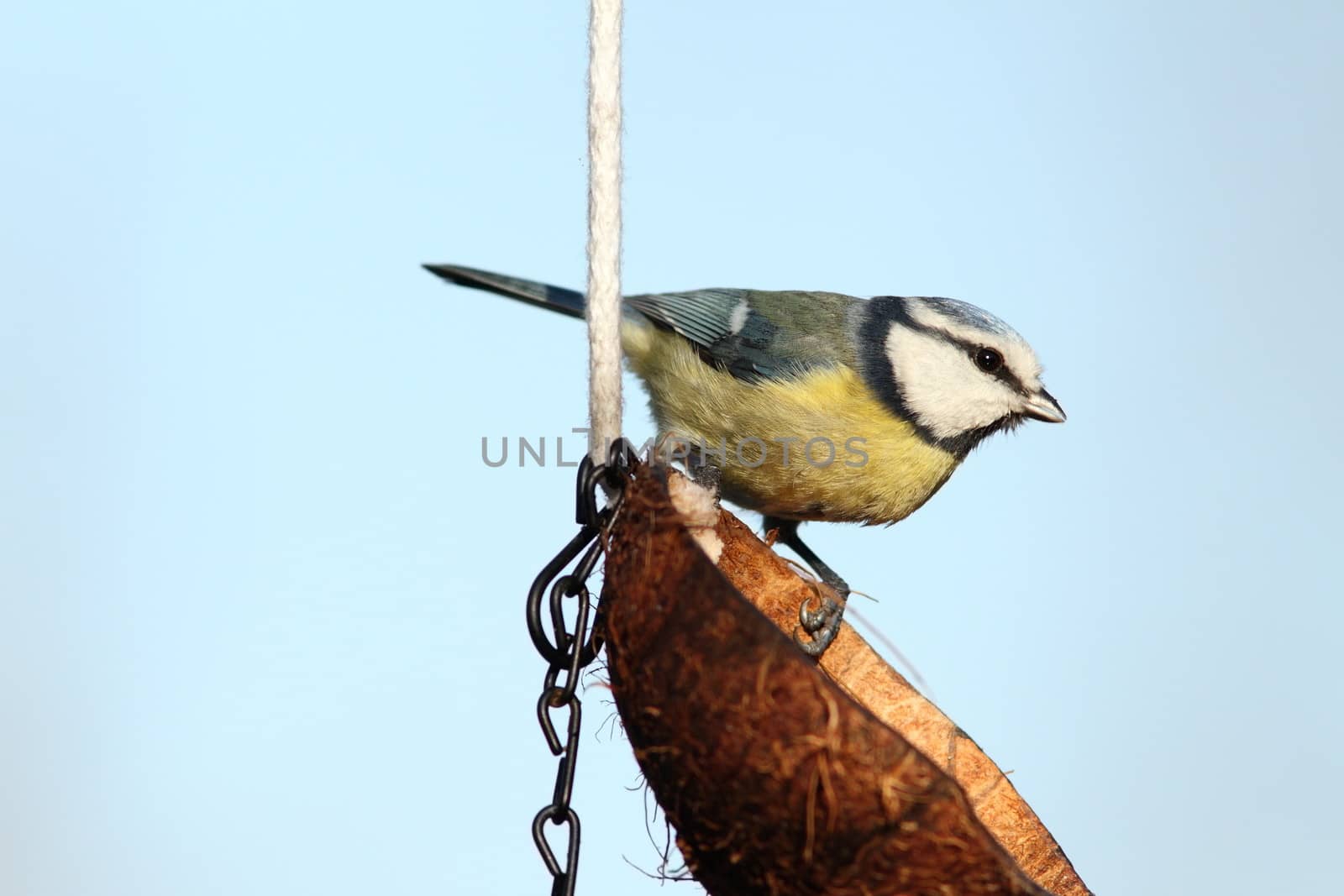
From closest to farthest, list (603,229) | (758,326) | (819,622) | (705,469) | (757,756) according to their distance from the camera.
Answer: (757,756), (603,229), (819,622), (705,469), (758,326)

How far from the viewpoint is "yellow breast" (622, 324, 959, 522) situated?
171 centimetres

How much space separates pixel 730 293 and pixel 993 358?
18.2 inches

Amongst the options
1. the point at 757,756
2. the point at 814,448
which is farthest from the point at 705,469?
the point at 757,756

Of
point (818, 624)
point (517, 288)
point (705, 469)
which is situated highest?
Answer: point (517, 288)

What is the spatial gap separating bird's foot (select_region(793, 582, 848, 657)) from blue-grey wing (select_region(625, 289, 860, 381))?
38 centimetres

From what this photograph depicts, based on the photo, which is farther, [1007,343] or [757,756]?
[1007,343]

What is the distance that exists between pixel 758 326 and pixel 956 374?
31 cm

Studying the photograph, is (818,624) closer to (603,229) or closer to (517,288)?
(603,229)

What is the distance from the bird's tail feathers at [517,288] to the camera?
6.21ft

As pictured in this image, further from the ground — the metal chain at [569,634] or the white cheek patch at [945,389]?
the white cheek patch at [945,389]

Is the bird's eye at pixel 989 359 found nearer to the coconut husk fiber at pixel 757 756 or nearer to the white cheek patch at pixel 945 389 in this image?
the white cheek patch at pixel 945 389

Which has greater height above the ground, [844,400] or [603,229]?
[603,229]

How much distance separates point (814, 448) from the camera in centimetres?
170

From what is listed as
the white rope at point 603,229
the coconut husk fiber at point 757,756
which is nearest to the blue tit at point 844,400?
the white rope at point 603,229
